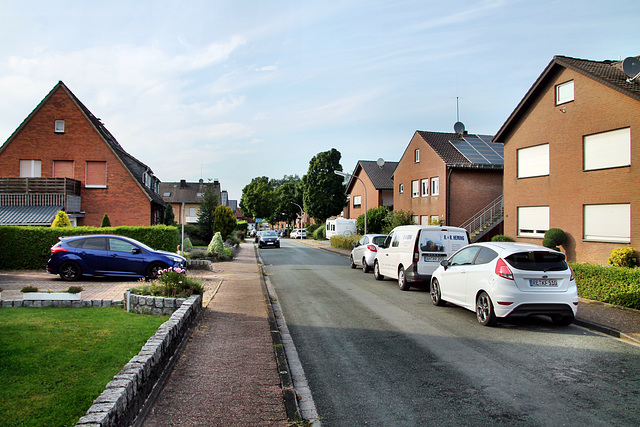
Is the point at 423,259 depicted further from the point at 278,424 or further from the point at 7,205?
the point at 7,205

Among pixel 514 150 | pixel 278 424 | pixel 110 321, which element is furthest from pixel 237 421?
pixel 514 150

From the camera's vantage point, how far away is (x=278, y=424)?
423 cm

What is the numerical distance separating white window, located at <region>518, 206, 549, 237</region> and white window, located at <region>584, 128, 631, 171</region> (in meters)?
3.22

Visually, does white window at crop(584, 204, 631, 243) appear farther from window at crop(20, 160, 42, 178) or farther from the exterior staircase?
window at crop(20, 160, 42, 178)

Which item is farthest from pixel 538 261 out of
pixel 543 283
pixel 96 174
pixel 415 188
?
pixel 415 188

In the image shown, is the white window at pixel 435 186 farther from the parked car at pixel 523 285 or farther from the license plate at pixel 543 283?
the license plate at pixel 543 283

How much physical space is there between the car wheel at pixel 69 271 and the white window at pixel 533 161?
64.3 ft

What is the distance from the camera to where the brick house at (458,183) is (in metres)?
32.7

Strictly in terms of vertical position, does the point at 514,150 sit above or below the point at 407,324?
above

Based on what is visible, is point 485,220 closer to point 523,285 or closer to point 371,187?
point 371,187

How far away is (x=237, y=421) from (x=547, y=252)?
6828mm

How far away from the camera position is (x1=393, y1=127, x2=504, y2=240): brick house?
32.7 m

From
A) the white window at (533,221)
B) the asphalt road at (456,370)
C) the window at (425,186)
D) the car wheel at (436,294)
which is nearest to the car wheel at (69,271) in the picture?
the asphalt road at (456,370)

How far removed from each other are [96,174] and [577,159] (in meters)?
24.4
